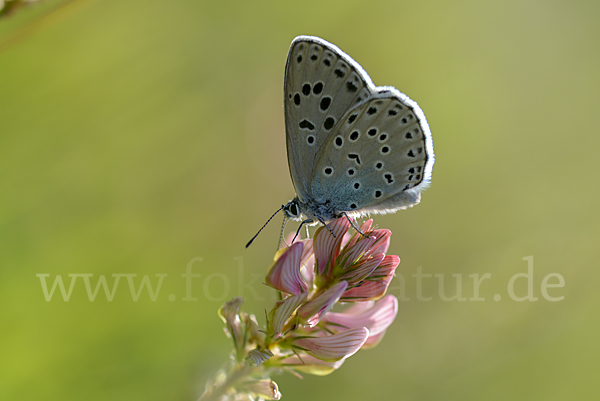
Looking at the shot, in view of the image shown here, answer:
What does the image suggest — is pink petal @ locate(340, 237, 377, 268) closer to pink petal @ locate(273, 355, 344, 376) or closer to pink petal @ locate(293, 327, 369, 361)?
pink petal @ locate(293, 327, 369, 361)

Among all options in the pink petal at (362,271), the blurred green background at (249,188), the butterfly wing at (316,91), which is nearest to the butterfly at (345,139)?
the butterfly wing at (316,91)

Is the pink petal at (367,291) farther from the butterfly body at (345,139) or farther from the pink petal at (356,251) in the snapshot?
the butterfly body at (345,139)

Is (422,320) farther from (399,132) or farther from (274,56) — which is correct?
(274,56)

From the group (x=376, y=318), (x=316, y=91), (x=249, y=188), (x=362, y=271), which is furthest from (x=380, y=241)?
(x=249, y=188)

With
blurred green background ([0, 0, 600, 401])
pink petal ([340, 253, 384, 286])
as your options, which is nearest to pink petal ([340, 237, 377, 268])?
pink petal ([340, 253, 384, 286])

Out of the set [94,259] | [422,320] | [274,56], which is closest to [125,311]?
[94,259]

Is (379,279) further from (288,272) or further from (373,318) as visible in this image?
(288,272)
